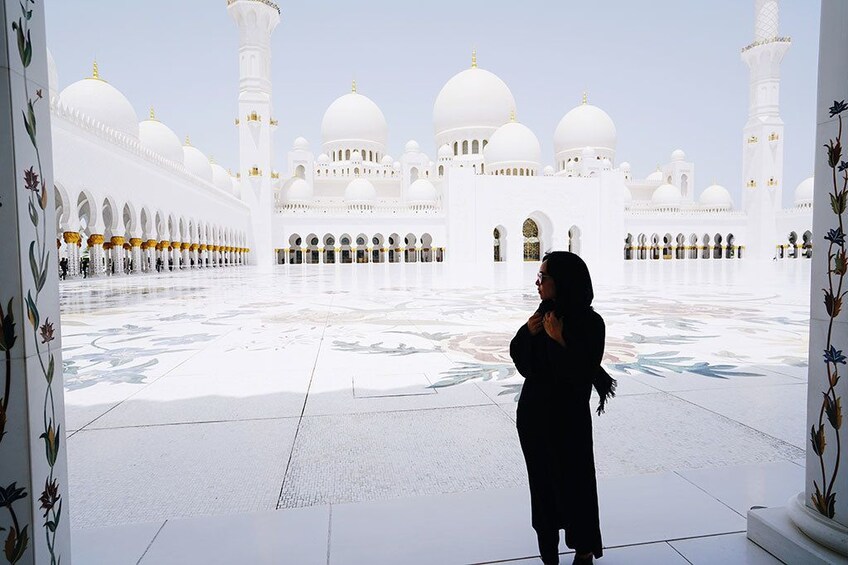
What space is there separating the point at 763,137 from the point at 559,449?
29.1m

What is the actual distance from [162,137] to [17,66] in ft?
63.8

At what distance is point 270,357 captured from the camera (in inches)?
106

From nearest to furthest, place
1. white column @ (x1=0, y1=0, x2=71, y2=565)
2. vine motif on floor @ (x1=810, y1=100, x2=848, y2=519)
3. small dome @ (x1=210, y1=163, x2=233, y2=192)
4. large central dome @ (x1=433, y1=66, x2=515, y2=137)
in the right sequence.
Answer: white column @ (x1=0, y1=0, x2=71, y2=565), vine motif on floor @ (x1=810, y1=100, x2=848, y2=519), small dome @ (x1=210, y1=163, x2=233, y2=192), large central dome @ (x1=433, y1=66, x2=515, y2=137)

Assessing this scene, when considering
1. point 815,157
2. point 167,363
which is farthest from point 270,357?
point 815,157

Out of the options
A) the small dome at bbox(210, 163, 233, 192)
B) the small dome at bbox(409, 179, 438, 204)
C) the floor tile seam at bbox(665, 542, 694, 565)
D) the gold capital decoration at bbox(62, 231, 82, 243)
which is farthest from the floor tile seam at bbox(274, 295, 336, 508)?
the small dome at bbox(210, 163, 233, 192)

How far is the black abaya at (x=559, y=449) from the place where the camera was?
3.04ft

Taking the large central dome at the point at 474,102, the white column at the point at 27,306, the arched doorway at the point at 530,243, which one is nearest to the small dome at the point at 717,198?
the arched doorway at the point at 530,243

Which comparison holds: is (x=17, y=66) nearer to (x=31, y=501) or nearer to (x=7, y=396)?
(x=7, y=396)

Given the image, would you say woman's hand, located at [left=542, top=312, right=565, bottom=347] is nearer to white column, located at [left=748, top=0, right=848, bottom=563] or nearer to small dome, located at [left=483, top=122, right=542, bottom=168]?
white column, located at [left=748, top=0, right=848, bottom=563]

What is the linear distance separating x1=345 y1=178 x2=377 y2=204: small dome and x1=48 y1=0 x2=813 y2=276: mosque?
8cm

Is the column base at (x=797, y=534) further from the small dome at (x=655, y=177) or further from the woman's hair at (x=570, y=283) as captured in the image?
the small dome at (x=655, y=177)

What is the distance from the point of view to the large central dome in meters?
26.0

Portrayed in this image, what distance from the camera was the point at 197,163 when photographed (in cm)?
2112

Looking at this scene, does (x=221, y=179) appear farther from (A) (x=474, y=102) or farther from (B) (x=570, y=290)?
(B) (x=570, y=290)
